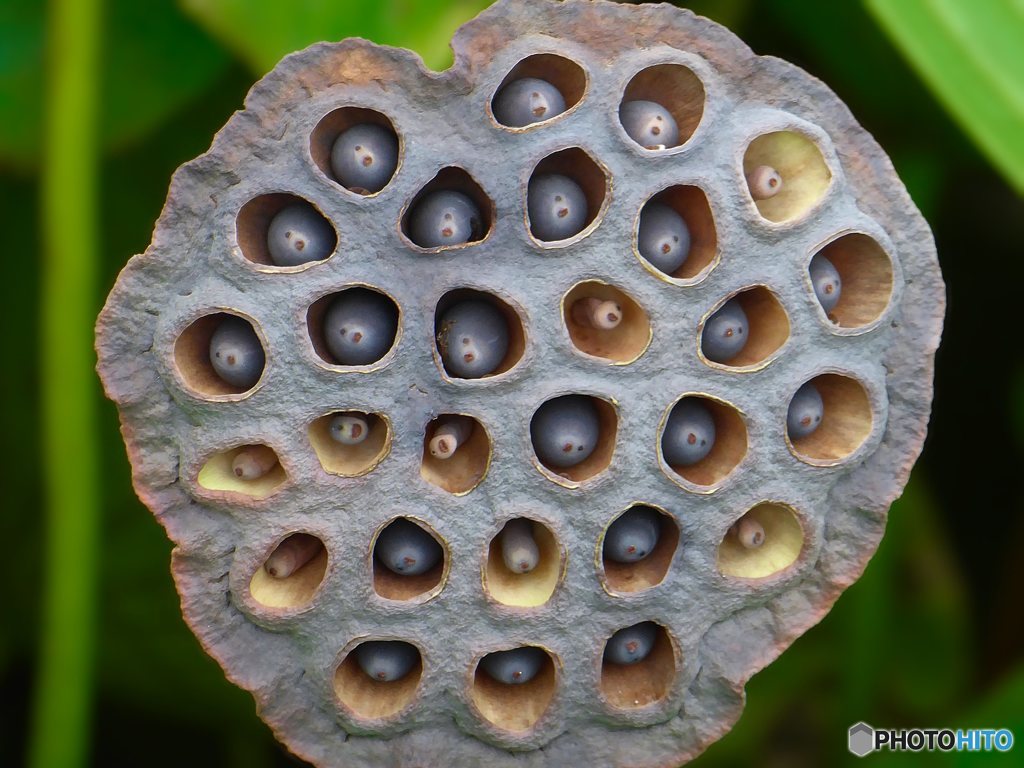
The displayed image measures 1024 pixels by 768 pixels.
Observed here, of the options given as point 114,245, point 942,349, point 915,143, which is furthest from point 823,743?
point 114,245

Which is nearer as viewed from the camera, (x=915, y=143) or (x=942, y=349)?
(x=915, y=143)

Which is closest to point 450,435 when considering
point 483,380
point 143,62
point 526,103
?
point 483,380

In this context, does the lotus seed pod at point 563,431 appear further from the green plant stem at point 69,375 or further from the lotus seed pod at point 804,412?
the green plant stem at point 69,375

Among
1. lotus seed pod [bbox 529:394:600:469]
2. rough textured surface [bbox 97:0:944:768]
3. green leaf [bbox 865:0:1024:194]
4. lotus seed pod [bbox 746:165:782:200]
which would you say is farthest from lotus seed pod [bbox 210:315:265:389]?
green leaf [bbox 865:0:1024:194]

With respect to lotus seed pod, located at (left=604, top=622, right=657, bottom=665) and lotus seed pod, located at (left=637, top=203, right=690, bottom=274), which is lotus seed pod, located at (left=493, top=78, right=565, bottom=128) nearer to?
lotus seed pod, located at (left=637, top=203, right=690, bottom=274)

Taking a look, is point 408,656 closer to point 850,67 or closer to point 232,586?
point 232,586

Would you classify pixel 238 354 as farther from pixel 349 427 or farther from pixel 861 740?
pixel 861 740
